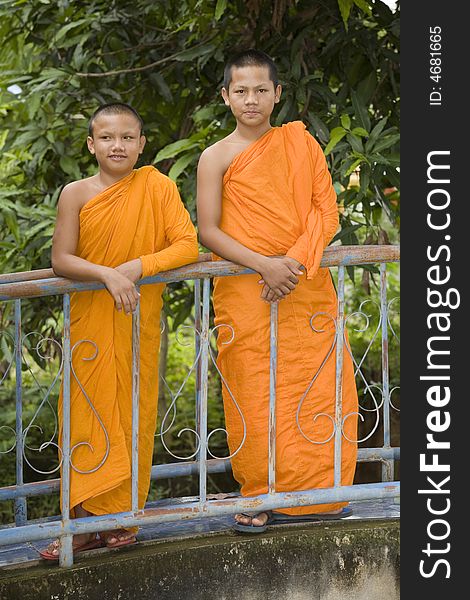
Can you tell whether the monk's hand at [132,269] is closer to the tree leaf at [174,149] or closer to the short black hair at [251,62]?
the short black hair at [251,62]

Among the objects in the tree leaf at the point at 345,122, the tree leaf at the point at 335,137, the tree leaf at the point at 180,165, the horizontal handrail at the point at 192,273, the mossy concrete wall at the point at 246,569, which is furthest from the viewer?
the tree leaf at the point at 180,165

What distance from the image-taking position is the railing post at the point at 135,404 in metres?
3.39

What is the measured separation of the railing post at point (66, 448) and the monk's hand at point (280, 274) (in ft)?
2.19

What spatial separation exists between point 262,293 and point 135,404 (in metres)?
0.58

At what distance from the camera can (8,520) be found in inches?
237

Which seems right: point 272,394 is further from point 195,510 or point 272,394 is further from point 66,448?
point 66,448

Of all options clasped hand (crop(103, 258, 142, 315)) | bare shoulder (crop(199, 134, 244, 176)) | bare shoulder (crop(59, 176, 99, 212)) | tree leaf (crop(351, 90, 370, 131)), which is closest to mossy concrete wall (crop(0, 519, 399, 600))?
clasped hand (crop(103, 258, 142, 315))

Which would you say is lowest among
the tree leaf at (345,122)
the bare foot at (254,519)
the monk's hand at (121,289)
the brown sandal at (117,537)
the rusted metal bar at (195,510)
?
the brown sandal at (117,537)

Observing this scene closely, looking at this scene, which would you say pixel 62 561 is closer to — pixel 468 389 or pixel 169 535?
pixel 169 535

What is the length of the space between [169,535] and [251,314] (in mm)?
828

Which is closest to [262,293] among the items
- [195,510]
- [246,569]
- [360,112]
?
[195,510]

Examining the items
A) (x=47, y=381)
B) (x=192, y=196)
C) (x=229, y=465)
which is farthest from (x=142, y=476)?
(x=47, y=381)

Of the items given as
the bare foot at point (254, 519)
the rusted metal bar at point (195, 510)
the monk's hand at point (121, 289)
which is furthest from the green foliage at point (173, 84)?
the bare foot at point (254, 519)

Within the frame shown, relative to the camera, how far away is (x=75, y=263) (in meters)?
3.33
